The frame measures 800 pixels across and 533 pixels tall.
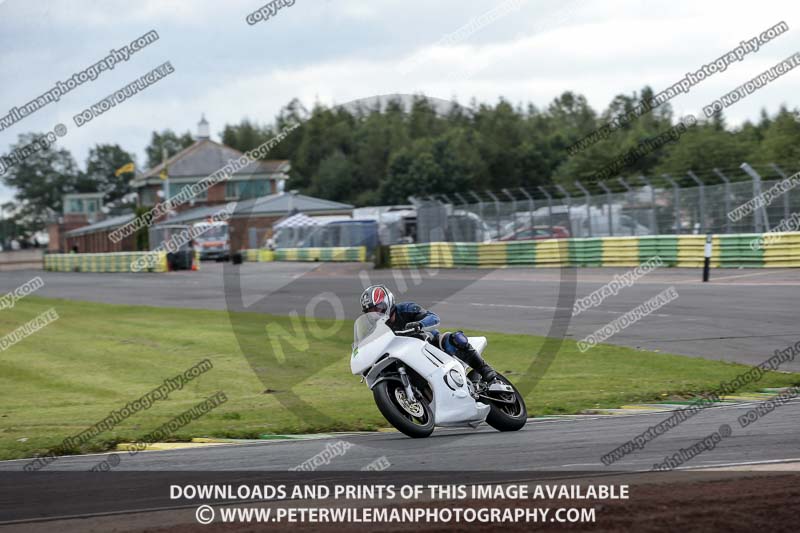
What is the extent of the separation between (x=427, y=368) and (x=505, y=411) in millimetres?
1026

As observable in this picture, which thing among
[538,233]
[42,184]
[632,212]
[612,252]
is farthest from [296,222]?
[42,184]

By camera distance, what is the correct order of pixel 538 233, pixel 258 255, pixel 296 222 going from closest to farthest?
pixel 538 233
pixel 296 222
pixel 258 255

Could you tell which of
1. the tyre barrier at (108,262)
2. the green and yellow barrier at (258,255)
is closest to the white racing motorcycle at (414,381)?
the tyre barrier at (108,262)

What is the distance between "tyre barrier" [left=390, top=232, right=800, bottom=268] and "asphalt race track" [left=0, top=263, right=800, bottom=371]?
804 mm

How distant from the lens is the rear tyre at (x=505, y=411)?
10.0 metres

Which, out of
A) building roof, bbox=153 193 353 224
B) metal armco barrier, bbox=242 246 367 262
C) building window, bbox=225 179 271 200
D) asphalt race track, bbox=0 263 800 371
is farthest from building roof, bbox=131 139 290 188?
asphalt race track, bbox=0 263 800 371

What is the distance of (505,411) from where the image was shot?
10148 mm

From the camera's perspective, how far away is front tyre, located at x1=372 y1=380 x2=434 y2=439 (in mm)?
9320

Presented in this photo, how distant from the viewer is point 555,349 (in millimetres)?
17672

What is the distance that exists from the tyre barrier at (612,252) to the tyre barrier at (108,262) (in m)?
17.1

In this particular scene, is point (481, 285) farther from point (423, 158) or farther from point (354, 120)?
point (354, 120)

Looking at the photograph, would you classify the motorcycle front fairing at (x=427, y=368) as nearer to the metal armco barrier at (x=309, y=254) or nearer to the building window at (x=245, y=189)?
the metal armco barrier at (x=309, y=254)

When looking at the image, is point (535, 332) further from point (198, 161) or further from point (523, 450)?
point (198, 161)

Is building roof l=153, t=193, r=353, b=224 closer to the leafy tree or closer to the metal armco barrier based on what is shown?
the metal armco barrier
